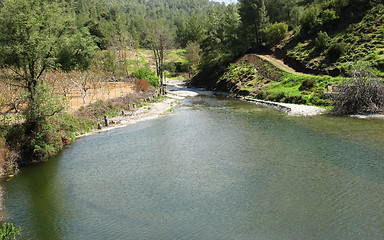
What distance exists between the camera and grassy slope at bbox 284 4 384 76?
57.0 meters

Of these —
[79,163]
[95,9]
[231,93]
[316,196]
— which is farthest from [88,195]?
[95,9]

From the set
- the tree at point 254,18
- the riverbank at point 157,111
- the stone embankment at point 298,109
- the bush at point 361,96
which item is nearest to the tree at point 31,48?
the riverbank at point 157,111

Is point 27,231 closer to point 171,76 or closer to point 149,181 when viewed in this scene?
point 149,181

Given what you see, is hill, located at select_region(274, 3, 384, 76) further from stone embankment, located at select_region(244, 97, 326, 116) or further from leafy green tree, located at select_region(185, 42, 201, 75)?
leafy green tree, located at select_region(185, 42, 201, 75)

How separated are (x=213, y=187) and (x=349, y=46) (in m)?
54.5

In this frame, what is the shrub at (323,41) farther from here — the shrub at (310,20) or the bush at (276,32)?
the bush at (276,32)

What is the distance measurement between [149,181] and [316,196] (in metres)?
11.9

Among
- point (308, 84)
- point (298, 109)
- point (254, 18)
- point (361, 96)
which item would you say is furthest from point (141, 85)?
point (361, 96)

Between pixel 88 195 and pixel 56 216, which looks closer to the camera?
pixel 56 216

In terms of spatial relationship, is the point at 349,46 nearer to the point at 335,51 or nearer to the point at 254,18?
the point at 335,51

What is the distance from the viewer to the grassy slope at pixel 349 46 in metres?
57.0

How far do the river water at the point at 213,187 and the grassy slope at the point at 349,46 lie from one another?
25.4m

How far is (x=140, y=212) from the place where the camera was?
62.2ft

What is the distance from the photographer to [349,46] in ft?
205
